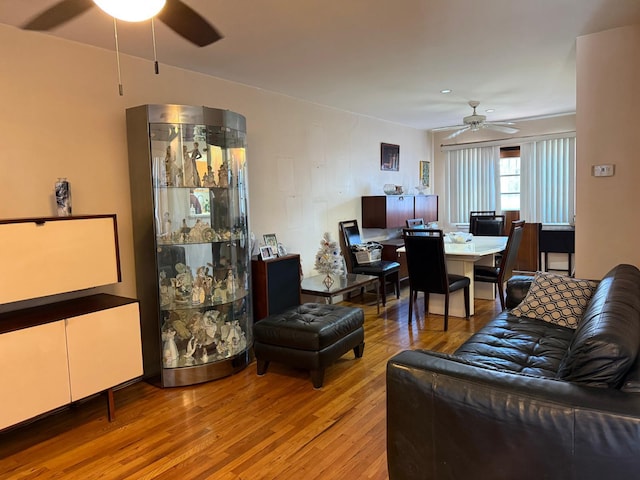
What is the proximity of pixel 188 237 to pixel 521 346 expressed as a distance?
7.76 ft

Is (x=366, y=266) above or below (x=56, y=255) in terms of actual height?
below

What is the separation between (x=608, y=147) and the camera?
3297mm

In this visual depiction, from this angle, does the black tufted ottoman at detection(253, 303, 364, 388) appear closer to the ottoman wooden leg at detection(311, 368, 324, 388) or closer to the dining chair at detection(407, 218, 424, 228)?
the ottoman wooden leg at detection(311, 368, 324, 388)

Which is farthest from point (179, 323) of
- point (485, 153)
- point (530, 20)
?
Answer: point (485, 153)

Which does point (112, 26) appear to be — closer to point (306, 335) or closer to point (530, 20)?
point (306, 335)

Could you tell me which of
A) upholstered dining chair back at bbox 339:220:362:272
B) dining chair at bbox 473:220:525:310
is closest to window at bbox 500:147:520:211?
dining chair at bbox 473:220:525:310

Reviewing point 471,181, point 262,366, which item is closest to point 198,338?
point 262,366

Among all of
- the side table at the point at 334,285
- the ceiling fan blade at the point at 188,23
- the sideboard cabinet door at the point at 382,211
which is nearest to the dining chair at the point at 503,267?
the side table at the point at 334,285

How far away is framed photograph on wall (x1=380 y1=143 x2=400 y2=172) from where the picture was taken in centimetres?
656

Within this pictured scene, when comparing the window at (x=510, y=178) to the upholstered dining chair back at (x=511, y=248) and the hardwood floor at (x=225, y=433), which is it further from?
the hardwood floor at (x=225, y=433)

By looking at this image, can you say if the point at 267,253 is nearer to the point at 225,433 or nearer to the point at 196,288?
the point at 196,288

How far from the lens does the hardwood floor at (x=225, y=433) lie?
2.26 metres

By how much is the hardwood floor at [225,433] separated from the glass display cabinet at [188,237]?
252 millimetres

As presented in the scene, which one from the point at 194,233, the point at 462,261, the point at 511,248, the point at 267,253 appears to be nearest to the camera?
the point at 194,233
